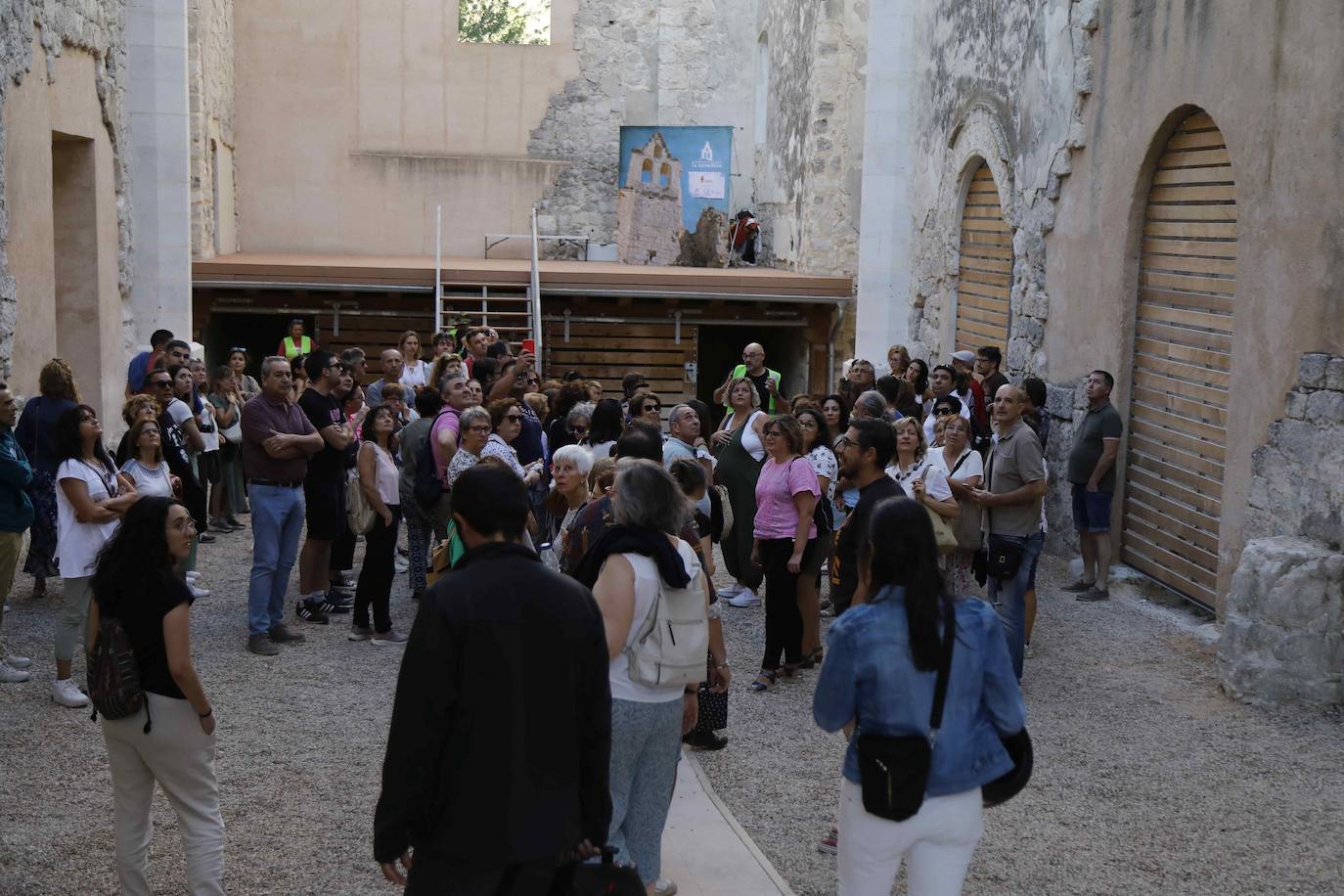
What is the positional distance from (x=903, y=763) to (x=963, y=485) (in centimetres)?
404

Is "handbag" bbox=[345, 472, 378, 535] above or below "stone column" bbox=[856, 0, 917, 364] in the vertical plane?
below

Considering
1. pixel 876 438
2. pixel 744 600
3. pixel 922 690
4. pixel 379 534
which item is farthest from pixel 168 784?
pixel 744 600

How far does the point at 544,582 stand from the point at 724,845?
259 centimetres

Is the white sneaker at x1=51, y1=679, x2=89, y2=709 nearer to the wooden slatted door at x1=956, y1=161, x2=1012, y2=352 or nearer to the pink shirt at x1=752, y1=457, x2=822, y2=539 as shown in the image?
the pink shirt at x1=752, y1=457, x2=822, y2=539

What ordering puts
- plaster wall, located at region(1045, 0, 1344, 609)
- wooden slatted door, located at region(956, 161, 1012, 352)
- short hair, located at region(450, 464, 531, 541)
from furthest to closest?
wooden slatted door, located at region(956, 161, 1012, 352) → plaster wall, located at region(1045, 0, 1344, 609) → short hair, located at region(450, 464, 531, 541)

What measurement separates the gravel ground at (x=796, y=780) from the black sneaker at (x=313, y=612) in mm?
189

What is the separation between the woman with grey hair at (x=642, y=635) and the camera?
420 cm

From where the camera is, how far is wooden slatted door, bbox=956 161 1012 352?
43.4 ft

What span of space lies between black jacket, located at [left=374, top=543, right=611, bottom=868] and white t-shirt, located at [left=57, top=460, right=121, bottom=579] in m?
4.30

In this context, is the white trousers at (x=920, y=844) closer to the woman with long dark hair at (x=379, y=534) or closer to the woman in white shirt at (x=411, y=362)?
the woman with long dark hair at (x=379, y=534)

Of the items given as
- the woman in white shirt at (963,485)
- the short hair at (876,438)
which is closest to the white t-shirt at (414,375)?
the woman in white shirt at (963,485)

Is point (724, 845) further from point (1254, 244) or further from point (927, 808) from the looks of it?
point (1254, 244)

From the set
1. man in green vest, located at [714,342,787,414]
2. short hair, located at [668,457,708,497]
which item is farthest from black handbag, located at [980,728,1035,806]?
man in green vest, located at [714,342,787,414]

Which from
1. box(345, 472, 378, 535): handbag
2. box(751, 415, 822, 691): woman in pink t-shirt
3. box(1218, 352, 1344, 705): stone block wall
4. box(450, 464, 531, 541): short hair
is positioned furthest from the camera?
box(345, 472, 378, 535): handbag
